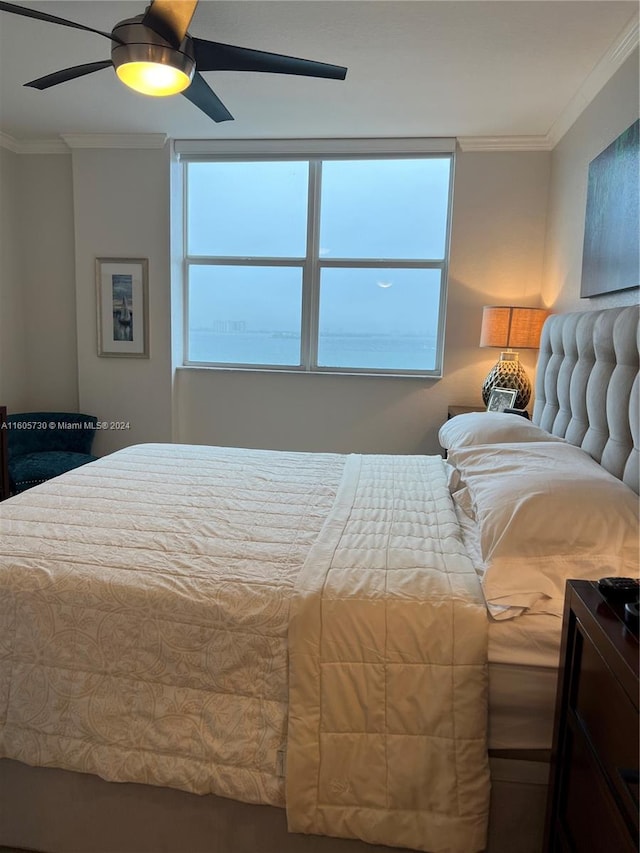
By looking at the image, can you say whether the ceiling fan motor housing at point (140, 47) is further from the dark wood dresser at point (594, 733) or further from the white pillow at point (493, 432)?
the dark wood dresser at point (594, 733)

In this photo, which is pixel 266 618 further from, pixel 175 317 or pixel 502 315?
pixel 175 317

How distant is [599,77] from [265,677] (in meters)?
2.90

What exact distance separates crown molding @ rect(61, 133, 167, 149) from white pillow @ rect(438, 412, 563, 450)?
293 cm

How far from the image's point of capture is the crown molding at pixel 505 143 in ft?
11.4

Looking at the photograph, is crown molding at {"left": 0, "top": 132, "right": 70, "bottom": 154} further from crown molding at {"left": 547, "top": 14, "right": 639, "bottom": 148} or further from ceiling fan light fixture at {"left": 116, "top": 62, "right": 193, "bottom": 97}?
crown molding at {"left": 547, "top": 14, "right": 639, "bottom": 148}

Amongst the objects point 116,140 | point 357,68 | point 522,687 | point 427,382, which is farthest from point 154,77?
point 427,382

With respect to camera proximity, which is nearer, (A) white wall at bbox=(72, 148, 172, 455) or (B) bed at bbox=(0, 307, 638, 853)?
(B) bed at bbox=(0, 307, 638, 853)

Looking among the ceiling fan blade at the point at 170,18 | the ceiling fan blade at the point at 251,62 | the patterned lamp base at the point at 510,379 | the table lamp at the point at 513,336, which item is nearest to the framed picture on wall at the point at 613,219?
the table lamp at the point at 513,336

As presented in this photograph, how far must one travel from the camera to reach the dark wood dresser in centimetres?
81

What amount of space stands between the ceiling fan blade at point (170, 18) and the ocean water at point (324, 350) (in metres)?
2.47

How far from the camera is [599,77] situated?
8.44 feet

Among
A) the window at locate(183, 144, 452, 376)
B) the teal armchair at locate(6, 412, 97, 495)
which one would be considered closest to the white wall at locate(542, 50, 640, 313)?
the window at locate(183, 144, 452, 376)

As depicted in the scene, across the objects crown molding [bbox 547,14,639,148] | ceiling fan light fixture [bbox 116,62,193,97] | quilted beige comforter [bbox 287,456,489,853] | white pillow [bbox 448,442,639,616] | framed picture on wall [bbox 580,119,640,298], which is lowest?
quilted beige comforter [bbox 287,456,489,853]

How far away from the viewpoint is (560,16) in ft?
7.18
